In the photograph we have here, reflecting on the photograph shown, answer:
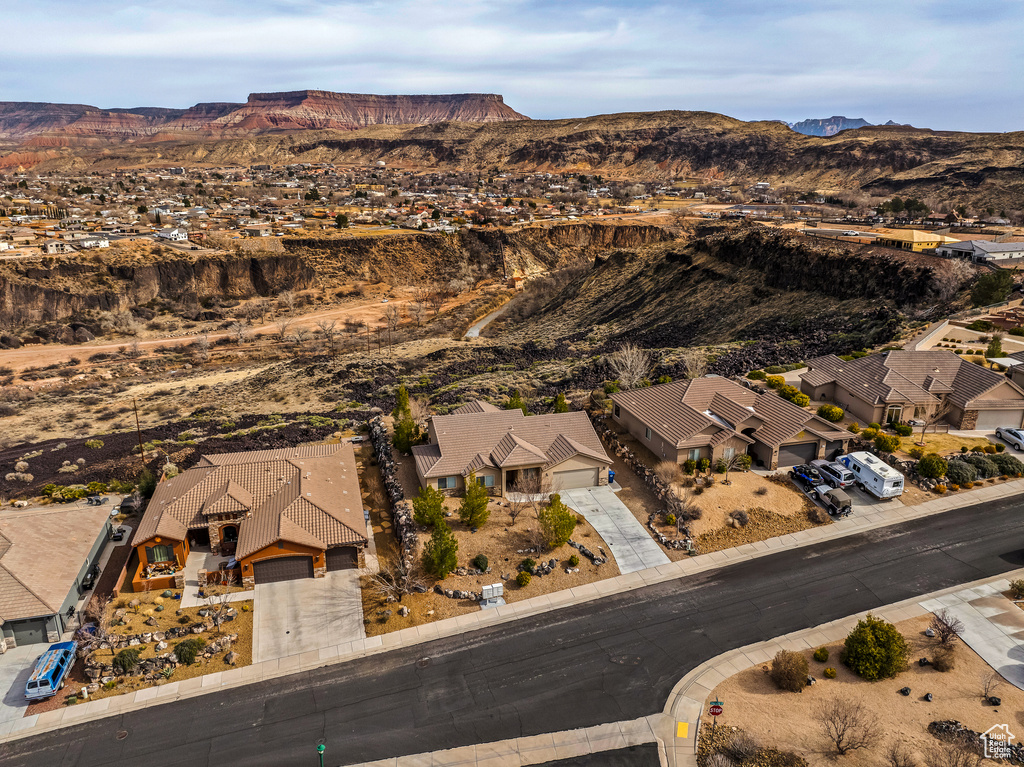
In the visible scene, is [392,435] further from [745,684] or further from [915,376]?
[915,376]

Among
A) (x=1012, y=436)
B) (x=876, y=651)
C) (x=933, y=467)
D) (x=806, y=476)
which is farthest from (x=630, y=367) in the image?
(x=876, y=651)

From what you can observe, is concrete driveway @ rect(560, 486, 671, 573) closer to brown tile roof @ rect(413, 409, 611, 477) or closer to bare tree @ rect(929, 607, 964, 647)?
brown tile roof @ rect(413, 409, 611, 477)

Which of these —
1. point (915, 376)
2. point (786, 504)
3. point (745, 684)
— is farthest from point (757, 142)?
point (745, 684)

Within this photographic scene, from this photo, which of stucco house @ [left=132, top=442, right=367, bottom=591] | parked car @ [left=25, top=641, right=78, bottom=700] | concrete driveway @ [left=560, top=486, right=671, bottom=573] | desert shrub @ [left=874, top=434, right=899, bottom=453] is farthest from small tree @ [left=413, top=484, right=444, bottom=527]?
desert shrub @ [left=874, top=434, right=899, bottom=453]

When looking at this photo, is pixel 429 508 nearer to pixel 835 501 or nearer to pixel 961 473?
pixel 835 501

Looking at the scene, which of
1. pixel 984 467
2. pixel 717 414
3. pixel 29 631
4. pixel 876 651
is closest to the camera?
pixel 876 651
